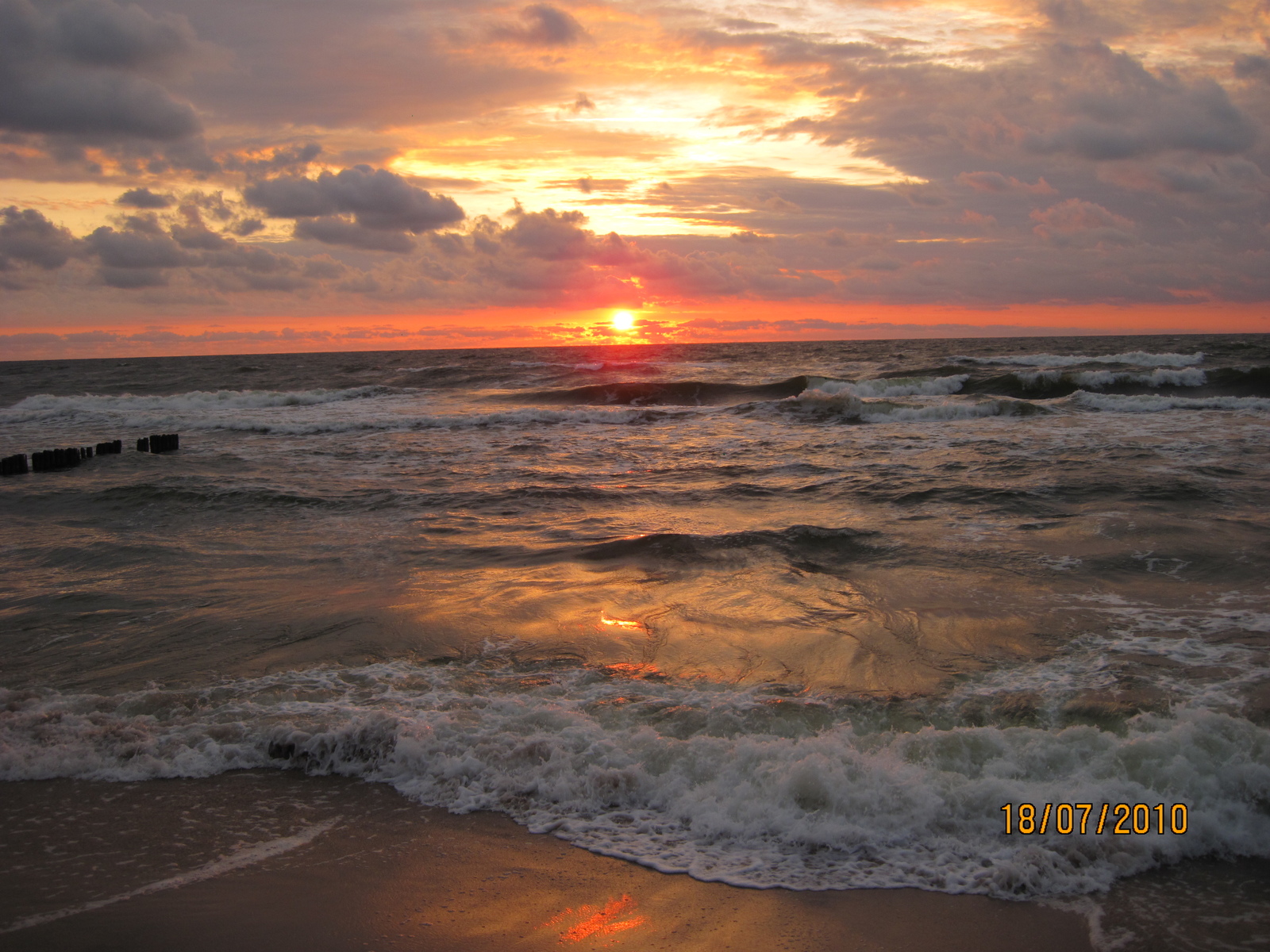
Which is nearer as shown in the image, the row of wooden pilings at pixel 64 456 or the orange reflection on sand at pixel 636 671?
the orange reflection on sand at pixel 636 671

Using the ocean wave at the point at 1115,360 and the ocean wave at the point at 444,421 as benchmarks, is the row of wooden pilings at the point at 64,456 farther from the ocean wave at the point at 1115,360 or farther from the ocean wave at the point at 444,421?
the ocean wave at the point at 1115,360

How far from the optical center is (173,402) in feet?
103

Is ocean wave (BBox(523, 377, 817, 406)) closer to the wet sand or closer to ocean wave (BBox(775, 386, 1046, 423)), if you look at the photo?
ocean wave (BBox(775, 386, 1046, 423))

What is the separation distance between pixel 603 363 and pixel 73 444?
1252 inches

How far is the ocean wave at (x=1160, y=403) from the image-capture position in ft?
64.6

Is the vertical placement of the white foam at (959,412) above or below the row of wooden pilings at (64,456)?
above

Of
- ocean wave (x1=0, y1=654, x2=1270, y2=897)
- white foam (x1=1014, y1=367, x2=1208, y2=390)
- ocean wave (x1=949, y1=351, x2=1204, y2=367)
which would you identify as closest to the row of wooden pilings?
ocean wave (x1=0, y1=654, x2=1270, y2=897)

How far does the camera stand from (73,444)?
64.1 feet

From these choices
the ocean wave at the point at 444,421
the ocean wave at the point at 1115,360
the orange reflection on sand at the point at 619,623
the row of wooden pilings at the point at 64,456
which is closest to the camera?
the orange reflection on sand at the point at 619,623

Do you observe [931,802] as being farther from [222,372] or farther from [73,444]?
[222,372]

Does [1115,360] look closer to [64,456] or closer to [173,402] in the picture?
[64,456]

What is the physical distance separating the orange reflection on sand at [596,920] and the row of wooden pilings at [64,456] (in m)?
16.3

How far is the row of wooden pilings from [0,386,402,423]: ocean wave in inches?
454
